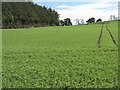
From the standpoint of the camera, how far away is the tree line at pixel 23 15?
101500mm

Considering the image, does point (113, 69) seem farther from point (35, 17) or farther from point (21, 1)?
point (35, 17)

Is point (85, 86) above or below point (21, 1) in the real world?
below

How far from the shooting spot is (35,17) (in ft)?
397

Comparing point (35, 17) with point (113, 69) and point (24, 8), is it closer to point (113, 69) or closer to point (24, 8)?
point (24, 8)

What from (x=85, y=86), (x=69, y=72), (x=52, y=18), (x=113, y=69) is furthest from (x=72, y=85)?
(x=52, y=18)

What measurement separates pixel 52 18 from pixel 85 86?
137 meters

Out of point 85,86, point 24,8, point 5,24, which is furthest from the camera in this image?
point 24,8

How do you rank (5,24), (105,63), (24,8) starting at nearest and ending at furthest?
1. (105,63)
2. (5,24)
3. (24,8)

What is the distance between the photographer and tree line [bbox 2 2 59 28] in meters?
102

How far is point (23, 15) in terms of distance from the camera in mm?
110812

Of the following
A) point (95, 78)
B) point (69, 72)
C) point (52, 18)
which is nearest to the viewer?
point (95, 78)

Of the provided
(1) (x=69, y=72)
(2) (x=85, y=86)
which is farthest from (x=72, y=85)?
(1) (x=69, y=72)

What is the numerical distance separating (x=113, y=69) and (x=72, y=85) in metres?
3.32

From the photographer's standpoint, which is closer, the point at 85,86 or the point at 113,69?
the point at 85,86
